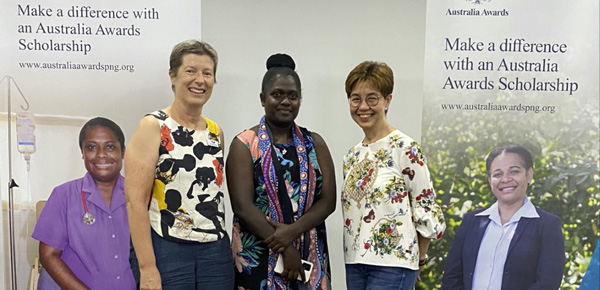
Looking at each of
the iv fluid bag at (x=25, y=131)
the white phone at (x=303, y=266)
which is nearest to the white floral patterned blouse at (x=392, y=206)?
the white phone at (x=303, y=266)

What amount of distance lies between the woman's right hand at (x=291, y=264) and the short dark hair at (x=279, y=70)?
0.69 meters

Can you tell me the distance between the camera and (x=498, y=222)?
274 cm

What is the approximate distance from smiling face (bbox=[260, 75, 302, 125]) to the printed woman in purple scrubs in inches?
37.3

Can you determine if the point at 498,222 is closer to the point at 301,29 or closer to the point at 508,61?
the point at 508,61

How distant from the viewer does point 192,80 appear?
6.94ft

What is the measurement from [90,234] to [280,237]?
3.51 ft

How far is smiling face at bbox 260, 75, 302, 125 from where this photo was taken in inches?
85.9

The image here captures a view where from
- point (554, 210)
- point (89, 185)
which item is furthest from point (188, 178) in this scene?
point (554, 210)

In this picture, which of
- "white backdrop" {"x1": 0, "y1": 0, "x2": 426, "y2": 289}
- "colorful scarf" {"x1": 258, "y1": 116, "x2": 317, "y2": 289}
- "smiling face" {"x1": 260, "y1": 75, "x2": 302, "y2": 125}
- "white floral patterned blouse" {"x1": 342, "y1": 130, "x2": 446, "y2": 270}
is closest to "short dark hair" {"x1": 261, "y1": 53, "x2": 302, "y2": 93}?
"smiling face" {"x1": 260, "y1": 75, "x2": 302, "y2": 125}

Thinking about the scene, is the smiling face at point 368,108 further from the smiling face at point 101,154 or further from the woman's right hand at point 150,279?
the smiling face at point 101,154

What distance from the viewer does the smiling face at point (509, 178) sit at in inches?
108

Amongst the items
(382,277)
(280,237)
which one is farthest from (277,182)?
(382,277)

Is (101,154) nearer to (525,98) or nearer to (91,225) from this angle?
(91,225)

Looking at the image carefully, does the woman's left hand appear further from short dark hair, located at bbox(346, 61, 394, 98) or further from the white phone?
short dark hair, located at bbox(346, 61, 394, 98)
